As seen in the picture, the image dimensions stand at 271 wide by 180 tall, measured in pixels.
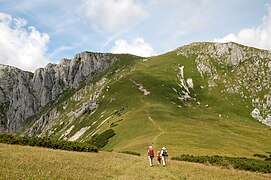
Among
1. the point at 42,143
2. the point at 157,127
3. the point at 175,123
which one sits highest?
the point at 175,123

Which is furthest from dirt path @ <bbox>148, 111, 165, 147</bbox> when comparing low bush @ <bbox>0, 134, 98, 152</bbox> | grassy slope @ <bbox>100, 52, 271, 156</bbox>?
low bush @ <bbox>0, 134, 98, 152</bbox>

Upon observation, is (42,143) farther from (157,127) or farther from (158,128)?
(157,127)

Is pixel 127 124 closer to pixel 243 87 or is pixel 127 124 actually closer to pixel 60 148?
pixel 60 148

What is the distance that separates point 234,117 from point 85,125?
90.4 meters

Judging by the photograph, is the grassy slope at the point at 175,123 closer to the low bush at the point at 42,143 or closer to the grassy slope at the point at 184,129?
the grassy slope at the point at 184,129

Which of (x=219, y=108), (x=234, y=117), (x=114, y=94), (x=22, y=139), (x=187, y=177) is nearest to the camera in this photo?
(x=187, y=177)

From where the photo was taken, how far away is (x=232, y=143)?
76562mm

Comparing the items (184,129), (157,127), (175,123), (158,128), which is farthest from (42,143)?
(175,123)

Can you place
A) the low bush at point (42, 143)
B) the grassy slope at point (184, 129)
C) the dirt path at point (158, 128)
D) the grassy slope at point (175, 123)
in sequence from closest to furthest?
the low bush at point (42, 143)
the grassy slope at point (184, 129)
the grassy slope at point (175, 123)
the dirt path at point (158, 128)

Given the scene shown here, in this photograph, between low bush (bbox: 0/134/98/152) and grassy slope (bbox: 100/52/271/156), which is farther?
Result: grassy slope (bbox: 100/52/271/156)

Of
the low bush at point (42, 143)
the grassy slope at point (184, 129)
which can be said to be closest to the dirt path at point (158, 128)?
the grassy slope at point (184, 129)

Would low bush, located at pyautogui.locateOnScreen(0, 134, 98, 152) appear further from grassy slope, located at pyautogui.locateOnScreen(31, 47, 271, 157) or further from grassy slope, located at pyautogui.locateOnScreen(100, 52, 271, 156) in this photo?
grassy slope, located at pyautogui.locateOnScreen(100, 52, 271, 156)

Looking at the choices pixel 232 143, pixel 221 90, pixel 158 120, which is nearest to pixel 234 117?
pixel 221 90

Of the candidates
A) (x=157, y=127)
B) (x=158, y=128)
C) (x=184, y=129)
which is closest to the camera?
(x=184, y=129)
